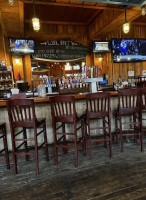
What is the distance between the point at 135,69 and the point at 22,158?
22.2 feet

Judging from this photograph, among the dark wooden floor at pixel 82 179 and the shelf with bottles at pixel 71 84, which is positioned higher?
the shelf with bottles at pixel 71 84

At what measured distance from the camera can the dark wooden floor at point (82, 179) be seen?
1.74m

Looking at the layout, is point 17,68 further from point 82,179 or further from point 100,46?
point 82,179

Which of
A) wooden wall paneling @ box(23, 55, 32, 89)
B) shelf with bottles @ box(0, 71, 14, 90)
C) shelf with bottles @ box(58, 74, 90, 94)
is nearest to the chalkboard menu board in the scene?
wooden wall paneling @ box(23, 55, 32, 89)

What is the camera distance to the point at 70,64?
9617mm

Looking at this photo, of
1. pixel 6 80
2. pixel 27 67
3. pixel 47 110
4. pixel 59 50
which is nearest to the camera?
pixel 47 110

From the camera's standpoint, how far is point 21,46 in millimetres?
5918

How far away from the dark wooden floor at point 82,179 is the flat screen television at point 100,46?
5.01 meters

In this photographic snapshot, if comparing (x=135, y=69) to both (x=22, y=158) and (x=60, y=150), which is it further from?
(x=22, y=158)

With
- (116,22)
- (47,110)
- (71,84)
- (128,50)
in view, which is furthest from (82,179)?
(128,50)

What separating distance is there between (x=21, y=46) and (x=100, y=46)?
334cm

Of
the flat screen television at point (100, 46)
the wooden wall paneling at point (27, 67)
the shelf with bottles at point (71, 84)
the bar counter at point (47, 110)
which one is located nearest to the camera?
the bar counter at point (47, 110)

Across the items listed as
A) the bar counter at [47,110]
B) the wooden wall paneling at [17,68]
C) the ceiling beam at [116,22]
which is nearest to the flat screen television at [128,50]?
the ceiling beam at [116,22]

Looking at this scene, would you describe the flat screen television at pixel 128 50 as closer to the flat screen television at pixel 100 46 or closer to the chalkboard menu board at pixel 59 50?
the flat screen television at pixel 100 46
